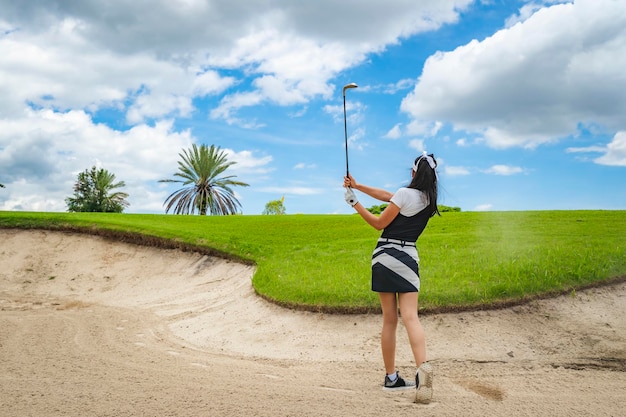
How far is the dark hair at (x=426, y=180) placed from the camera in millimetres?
6617

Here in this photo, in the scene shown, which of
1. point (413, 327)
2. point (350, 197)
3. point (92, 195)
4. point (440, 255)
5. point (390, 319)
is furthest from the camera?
point (92, 195)

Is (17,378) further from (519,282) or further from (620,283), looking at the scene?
(620,283)

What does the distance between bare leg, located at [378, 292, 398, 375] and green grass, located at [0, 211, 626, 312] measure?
13.9 ft

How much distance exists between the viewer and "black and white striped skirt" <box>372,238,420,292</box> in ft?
21.5

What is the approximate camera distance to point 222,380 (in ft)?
24.6

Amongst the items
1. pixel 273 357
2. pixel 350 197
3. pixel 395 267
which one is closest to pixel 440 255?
pixel 273 357

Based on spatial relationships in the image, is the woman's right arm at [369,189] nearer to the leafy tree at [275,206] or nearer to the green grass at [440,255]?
the green grass at [440,255]

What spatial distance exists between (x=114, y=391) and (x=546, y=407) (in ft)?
19.1

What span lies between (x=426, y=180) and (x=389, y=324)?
2072 millimetres

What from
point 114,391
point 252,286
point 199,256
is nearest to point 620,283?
point 252,286

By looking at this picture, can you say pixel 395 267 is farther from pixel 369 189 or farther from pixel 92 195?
pixel 92 195

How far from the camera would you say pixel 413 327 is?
6477mm

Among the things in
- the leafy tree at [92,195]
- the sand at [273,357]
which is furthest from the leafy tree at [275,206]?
the sand at [273,357]

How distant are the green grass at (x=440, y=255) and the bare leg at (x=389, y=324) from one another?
423 cm
